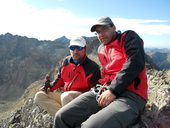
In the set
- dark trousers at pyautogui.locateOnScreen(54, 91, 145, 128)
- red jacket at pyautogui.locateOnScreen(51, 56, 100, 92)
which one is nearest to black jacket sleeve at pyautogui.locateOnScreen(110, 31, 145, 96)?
dark trousers at pyautogui.locateOnScreen(54, 91, 145, 128)

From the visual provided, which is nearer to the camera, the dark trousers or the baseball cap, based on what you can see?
the dark trousers

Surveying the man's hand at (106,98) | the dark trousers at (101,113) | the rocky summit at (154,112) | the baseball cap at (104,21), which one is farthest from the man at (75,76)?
the man's hand at (106,98)

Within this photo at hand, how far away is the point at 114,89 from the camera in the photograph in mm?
8516

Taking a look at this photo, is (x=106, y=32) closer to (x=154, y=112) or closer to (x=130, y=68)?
(x=130, y=68)

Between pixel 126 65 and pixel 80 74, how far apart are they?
10.4ft

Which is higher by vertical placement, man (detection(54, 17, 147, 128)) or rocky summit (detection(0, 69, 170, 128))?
man (detection(54, 17, 147, 128))

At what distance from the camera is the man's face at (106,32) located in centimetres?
957

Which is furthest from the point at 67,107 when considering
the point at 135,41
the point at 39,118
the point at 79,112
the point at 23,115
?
the point at 23,115

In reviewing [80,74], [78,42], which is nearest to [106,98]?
[80,74]

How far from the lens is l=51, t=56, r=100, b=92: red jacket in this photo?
1114 centimetres

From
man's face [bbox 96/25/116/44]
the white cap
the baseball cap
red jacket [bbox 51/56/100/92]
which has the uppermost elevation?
the baseball cap

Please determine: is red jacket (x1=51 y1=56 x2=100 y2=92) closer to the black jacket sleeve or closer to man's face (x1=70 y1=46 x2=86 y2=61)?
man's face (x1=70 y1=46 x2=86 y2=61)

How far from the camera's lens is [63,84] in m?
12.9

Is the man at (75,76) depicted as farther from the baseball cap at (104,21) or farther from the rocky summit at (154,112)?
the baseball cap at (104,21)
